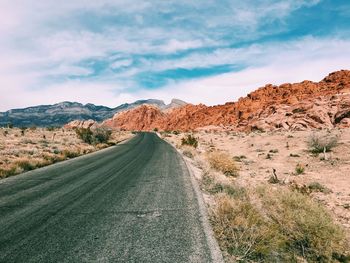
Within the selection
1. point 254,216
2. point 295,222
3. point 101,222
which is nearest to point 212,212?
point 254,216

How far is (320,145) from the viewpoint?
82.0 ft

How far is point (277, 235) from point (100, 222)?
371 centimetres

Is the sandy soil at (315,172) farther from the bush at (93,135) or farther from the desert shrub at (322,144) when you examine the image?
the bush at (93,135)

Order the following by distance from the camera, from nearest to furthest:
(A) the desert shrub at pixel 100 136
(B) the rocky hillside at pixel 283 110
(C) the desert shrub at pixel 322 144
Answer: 1. (C) the desert shrub at pixel 322 144
2. (A) the desert shrub at pixel 100 136
3. (B) the rocky hillside at pixel 283 110

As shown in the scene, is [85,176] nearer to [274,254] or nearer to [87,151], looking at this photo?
[274,254]

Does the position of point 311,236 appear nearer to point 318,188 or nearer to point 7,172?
point 318,188

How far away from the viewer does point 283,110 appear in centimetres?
6994

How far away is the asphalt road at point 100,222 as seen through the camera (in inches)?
199

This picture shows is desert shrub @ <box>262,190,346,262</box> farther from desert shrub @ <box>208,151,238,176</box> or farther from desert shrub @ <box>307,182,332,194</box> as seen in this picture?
desert shrub @ <box>208,151,238,176</box>

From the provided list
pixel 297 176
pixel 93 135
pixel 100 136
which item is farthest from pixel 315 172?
pixel 93 135

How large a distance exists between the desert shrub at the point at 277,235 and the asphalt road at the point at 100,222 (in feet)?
1.71

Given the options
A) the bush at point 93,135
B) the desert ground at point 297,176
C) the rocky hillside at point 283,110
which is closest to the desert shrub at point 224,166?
the desert ground at point 297,176

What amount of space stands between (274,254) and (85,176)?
353 inches

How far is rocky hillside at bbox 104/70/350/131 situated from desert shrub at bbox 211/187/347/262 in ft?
161
